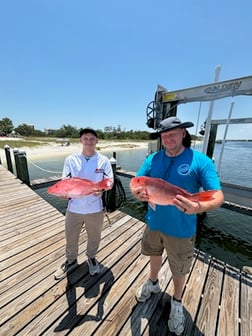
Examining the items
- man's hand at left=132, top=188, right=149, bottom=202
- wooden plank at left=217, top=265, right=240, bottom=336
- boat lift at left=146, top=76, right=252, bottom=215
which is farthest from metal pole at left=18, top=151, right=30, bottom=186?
wooden plank at left=217, top=265, right=240, bottom=336

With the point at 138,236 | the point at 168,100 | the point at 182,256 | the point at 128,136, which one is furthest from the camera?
the point at 128,136

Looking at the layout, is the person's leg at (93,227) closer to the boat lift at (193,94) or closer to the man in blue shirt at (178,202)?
the man in blue shirt at (178,202)

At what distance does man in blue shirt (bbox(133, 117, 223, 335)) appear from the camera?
1.21m

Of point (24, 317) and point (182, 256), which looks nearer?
point (182, 256)

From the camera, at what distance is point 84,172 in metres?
1.89

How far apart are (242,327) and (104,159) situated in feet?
6.95

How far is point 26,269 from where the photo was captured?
7.32ft

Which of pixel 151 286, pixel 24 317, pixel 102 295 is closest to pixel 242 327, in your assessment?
pixel 151 286

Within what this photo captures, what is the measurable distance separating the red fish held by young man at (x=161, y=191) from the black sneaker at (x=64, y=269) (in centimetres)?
159

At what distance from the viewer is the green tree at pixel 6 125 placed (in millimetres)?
58906

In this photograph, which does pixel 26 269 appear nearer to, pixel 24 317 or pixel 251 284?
pixel 24 317

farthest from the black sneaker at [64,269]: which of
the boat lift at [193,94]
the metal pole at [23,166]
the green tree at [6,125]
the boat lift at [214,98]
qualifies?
the green tree at [6,125]

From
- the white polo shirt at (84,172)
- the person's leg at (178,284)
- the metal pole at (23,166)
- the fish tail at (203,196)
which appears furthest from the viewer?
the metal pole at (23,166)

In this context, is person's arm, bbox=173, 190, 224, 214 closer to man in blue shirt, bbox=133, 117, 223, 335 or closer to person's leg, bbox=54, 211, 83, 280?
man in blue shirt, bbox=133, 117, 223, 335
